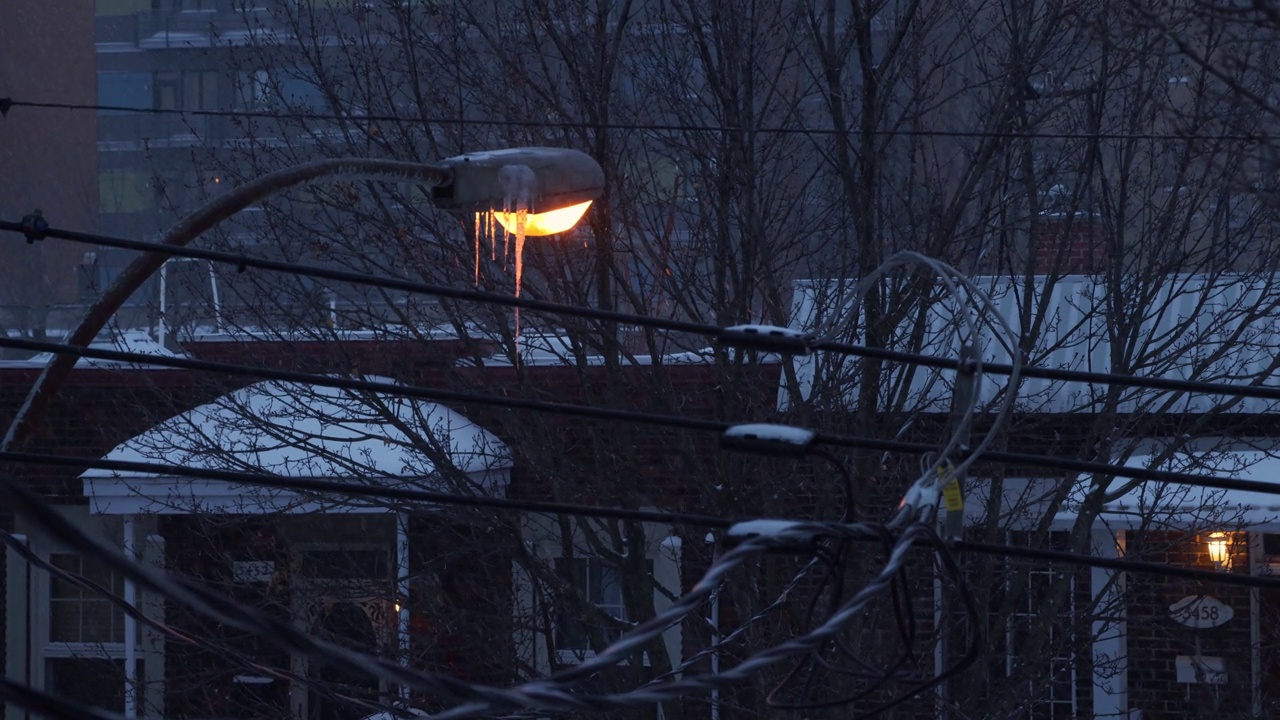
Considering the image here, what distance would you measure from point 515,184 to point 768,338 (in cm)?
156

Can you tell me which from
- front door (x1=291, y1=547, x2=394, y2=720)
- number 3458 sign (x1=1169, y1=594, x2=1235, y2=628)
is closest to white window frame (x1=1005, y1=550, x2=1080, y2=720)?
number 3458 sign (x1=1169, y1=594, x2=1235, y2=628)

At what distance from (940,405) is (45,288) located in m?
28.9

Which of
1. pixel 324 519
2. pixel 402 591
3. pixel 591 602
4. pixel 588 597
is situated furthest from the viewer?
pixel 324 519

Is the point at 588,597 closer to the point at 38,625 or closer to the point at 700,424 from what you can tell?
the point at 38,625

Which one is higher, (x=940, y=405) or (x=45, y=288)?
(x=45, y=288)

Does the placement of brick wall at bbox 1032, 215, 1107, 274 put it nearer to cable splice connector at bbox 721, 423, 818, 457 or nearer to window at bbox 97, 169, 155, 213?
cable splice connector at bbox 721, 423, 818, 457

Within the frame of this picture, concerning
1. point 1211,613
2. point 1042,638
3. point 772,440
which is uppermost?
point 772,440

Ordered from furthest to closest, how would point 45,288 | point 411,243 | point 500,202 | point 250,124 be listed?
point 45,288, point 250,124, point 411,243, point 500,202

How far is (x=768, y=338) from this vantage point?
13.9 feet

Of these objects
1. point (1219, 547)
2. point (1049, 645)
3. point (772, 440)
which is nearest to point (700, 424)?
point (772, 440)

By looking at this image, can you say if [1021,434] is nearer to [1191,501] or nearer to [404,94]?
[1191,501]

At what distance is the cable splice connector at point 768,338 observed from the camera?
420cm

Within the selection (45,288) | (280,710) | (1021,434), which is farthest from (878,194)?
(45,288)

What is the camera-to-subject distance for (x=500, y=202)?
5.39m
